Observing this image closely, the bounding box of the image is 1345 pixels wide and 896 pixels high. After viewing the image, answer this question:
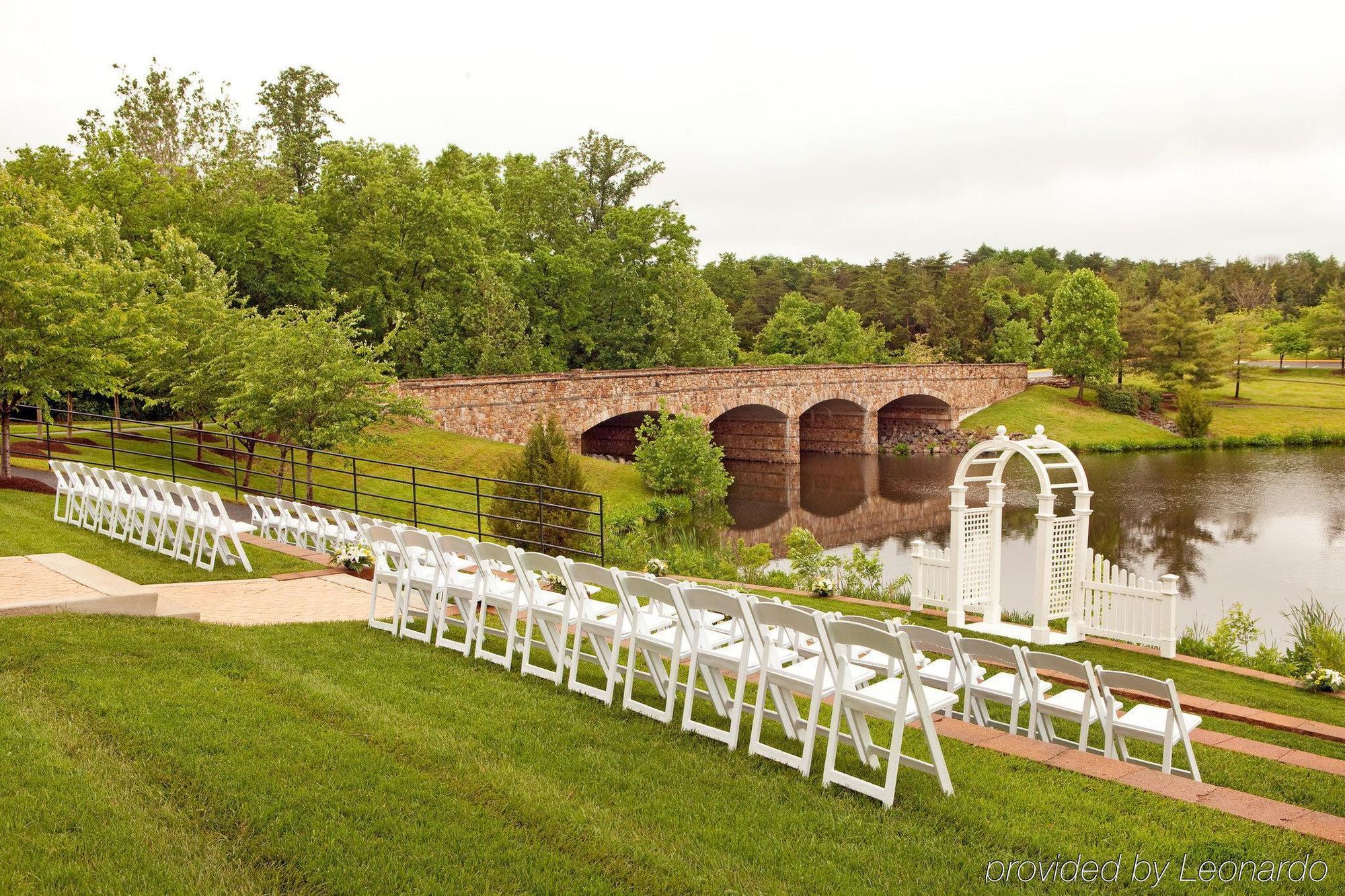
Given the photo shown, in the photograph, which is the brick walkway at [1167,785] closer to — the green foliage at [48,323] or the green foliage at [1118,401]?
the green foliage at [48,323]

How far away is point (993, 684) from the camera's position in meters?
6.04

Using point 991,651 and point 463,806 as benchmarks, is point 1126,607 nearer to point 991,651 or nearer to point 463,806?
point 991,651

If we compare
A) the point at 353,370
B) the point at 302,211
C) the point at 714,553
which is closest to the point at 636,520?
the point at 714,553

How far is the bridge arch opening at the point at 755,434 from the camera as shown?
4391 centimetres

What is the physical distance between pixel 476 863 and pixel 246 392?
17.1m

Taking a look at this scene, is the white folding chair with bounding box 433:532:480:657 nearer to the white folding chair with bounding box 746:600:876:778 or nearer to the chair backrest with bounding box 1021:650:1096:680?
the white folding chair with bounding box 746:600:876:778

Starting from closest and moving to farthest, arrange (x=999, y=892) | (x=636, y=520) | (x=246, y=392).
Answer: (x=999, y=892) → (x=246, y=392) → (x=636, y=520)

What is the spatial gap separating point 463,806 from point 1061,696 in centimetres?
357

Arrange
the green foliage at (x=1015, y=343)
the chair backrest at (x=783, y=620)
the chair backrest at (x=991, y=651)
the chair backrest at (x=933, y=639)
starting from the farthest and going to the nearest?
the green foliage at (x=1015, y=343), the chair backrest at (x=933, y=639), the chair backrest at (x=991, y=651), the chair backrest at (x=783, y=620)

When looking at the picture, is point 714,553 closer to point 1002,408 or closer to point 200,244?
point 200,244

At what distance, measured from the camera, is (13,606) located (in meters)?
6.94

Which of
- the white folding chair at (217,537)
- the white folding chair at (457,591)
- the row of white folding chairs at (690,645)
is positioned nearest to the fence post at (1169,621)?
the row of white folding chairs at (690,645)

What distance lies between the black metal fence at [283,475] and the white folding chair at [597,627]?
8540 mm

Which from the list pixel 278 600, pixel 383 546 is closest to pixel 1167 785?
pixel 383 546
